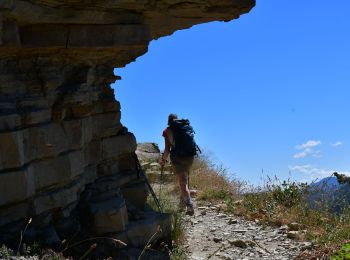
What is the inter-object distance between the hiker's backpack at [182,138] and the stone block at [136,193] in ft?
6.38

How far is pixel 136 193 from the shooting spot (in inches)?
320

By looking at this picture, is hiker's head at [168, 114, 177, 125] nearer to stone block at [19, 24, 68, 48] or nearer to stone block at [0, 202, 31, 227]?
stone block at [19, 24, 68, 48]

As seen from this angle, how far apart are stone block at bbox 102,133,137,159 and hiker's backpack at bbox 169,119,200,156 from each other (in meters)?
2.04

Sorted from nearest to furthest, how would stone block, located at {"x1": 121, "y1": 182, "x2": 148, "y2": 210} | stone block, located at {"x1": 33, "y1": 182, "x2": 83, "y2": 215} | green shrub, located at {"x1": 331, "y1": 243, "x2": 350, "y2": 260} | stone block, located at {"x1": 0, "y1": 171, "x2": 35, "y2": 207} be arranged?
1. stone block, located at {"x1": 0, "y1": 171, "x2": 35, "y2": 207}
2. stone block, located at {"x1": 33, "y1": 182, "x2": 83, "y2": 215}
3. green shrub, located at {"x1": 331, "y1": 243, "x2": 350, "y2": 260}
4. stone block, located at {"x1": 121, "y1": 182, "x2": 148, "y2": 210}

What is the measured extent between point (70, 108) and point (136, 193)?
7.04ft

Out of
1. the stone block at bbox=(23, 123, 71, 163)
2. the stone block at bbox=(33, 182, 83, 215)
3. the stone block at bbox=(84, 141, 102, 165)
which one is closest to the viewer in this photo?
the stone block at bbox=(23, 123, 71, 163)

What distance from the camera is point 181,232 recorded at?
322 inches

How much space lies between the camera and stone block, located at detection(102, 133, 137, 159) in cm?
754

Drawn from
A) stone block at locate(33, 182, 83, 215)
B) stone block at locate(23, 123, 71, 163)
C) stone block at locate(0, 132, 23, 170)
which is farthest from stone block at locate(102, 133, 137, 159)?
stone block at locate(0, 132, 23, 170)

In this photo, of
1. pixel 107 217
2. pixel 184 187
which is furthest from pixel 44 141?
pixel 184 187

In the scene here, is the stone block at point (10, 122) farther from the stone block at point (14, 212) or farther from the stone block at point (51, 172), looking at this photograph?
the stone block at point (14, 212)

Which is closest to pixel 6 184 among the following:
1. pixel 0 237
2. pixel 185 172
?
pixel 0 237

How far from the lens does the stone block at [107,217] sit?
261 inches

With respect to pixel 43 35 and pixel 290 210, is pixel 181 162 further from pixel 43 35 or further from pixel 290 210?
pixel 43 35
